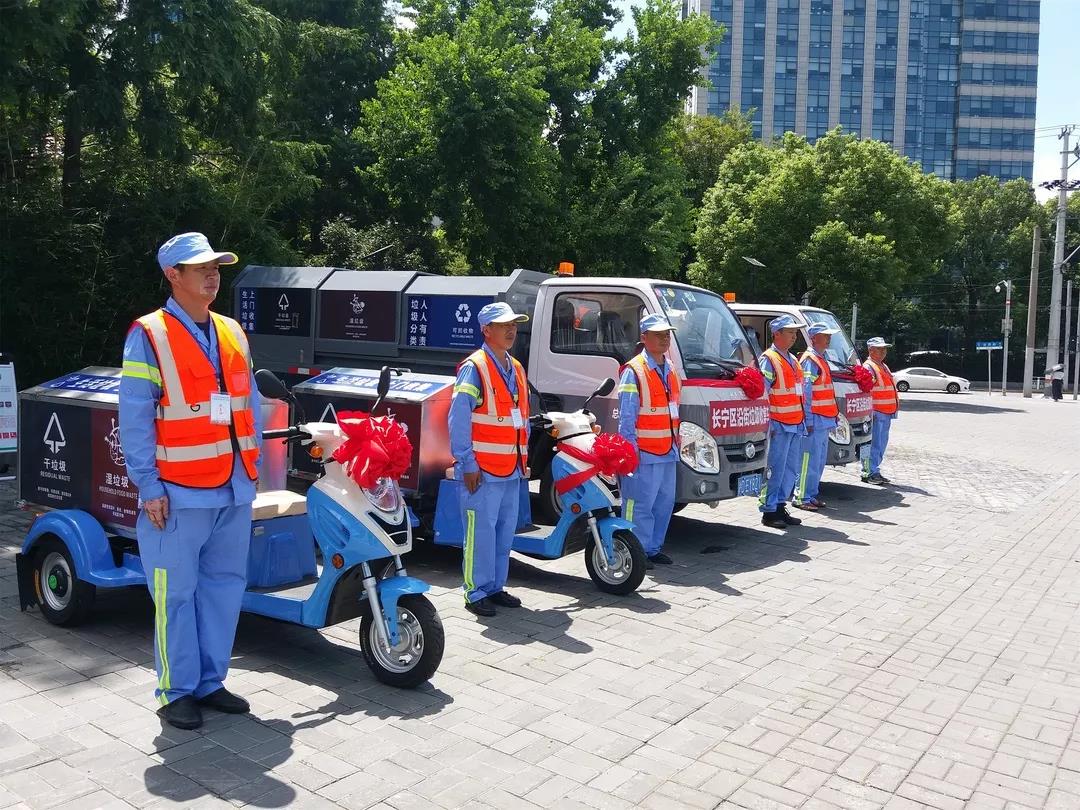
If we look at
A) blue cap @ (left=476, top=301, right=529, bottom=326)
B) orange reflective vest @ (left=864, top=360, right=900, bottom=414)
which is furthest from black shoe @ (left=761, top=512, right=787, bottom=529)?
blue cap @ (left=476, top=301, right=529, bottom=326)

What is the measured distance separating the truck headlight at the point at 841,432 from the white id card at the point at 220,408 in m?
8.79

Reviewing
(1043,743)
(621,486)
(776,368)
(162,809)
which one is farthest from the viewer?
(776,368)

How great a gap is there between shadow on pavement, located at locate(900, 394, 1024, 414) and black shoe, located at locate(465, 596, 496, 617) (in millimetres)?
26025

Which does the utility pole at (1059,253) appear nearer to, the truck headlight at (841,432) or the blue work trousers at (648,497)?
the truck headlight at (841,432)

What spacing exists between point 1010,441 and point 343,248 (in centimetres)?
1481

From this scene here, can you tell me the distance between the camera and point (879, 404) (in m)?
12.9

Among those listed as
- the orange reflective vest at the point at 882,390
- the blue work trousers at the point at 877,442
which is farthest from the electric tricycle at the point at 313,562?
the blue work trousers at the point at 877,442

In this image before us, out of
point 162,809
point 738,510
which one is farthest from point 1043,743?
point 738,510

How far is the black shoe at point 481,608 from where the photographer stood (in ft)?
20.5

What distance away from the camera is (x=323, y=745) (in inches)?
167

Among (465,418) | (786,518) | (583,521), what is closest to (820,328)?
(786,518)

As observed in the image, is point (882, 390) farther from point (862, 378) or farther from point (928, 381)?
point (928, 381)

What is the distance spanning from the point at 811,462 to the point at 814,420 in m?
0.53

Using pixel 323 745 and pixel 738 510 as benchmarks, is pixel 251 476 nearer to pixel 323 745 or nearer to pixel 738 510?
pixel 323 745
